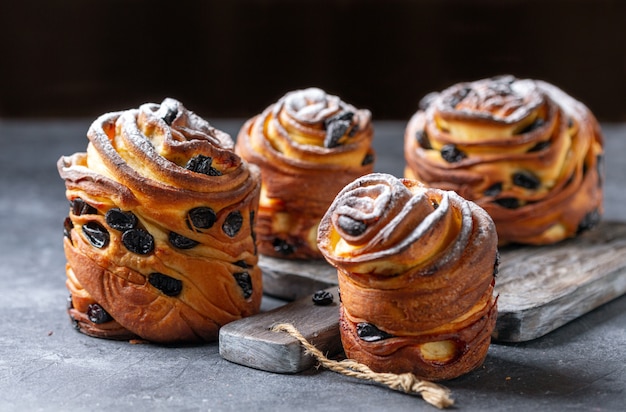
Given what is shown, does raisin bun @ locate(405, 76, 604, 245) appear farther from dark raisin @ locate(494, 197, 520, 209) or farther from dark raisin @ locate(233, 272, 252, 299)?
dark raisin @ locate(233, 272, 252, 299)

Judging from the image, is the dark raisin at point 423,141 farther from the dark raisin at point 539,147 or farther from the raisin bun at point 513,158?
the dark raisin at point 539,147

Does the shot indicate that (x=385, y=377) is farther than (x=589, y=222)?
No

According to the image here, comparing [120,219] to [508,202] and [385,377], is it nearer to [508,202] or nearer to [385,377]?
[385,377]

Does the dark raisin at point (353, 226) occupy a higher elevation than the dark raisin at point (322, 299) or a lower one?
higher

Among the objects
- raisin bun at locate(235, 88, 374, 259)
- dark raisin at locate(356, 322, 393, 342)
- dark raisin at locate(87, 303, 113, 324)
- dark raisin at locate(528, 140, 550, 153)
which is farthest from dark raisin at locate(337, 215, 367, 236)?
dark raisin at locate(528, 140, 550, 153)

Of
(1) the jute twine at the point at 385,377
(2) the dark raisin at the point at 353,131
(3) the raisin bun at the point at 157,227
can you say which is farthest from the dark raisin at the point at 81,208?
(2) the dark raisin at the point at 353,131

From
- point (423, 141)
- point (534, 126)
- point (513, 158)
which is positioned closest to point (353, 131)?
point (423, 141)

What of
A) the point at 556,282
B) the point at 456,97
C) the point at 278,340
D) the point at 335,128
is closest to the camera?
the point at 278,340

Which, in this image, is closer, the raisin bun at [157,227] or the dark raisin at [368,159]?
the raisin bun at [157,227]
